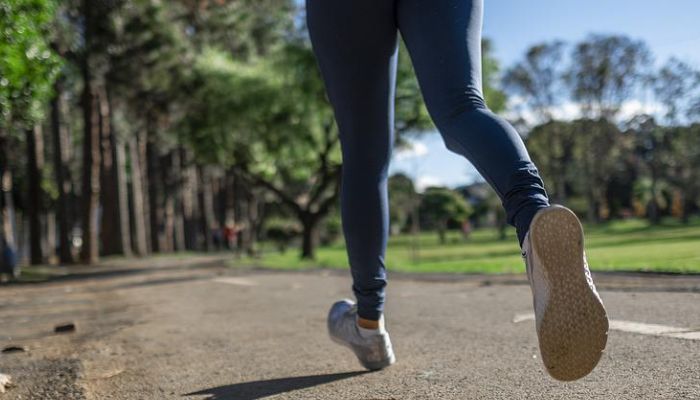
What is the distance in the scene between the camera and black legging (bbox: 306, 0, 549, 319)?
1646mm

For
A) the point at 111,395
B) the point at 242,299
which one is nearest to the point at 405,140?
the point at 242,299

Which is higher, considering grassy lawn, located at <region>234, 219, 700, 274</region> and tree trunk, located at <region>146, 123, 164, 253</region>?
tree trunk, located at <region>146, 123, 164, 253</region>

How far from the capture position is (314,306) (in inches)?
200

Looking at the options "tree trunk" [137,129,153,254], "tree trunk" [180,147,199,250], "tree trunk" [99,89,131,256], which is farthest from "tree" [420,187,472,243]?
"tree trunk" [180,147,199,250]

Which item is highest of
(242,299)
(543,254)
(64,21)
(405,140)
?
(64,21)

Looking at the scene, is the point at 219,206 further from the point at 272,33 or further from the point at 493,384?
the point at 493,384

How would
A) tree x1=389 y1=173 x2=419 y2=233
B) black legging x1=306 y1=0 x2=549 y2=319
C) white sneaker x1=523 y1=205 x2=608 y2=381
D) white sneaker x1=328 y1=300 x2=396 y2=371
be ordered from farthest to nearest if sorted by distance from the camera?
tree x1=389 y1=173 x2=419 y2=233 < white sneaker x1=328 y1=300 x2=396 y2=371 < black legging x1=306 y1=0 x2=549 y2=319 < white sneaker x1=523 y1=205 x2=608 y2=381

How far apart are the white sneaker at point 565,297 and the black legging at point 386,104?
78 mm

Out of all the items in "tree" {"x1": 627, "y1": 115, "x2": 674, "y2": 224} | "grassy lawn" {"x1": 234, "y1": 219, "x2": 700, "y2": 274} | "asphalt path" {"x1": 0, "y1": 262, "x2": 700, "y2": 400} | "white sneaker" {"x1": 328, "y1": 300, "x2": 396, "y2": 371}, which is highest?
"tree" {"x1": 627, "y1": 115, "x2": 674, "y2": 224}

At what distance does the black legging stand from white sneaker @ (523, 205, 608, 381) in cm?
8

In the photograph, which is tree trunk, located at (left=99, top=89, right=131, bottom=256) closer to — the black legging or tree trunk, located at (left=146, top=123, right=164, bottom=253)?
tree trunk, located at (left=146, top=123, right=164, bottom=253)

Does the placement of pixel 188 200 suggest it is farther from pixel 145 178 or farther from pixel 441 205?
pixel 441 205

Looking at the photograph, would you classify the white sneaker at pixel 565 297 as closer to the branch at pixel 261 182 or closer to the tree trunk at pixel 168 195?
the branch at pixel 261 182

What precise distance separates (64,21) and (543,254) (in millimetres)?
25658
